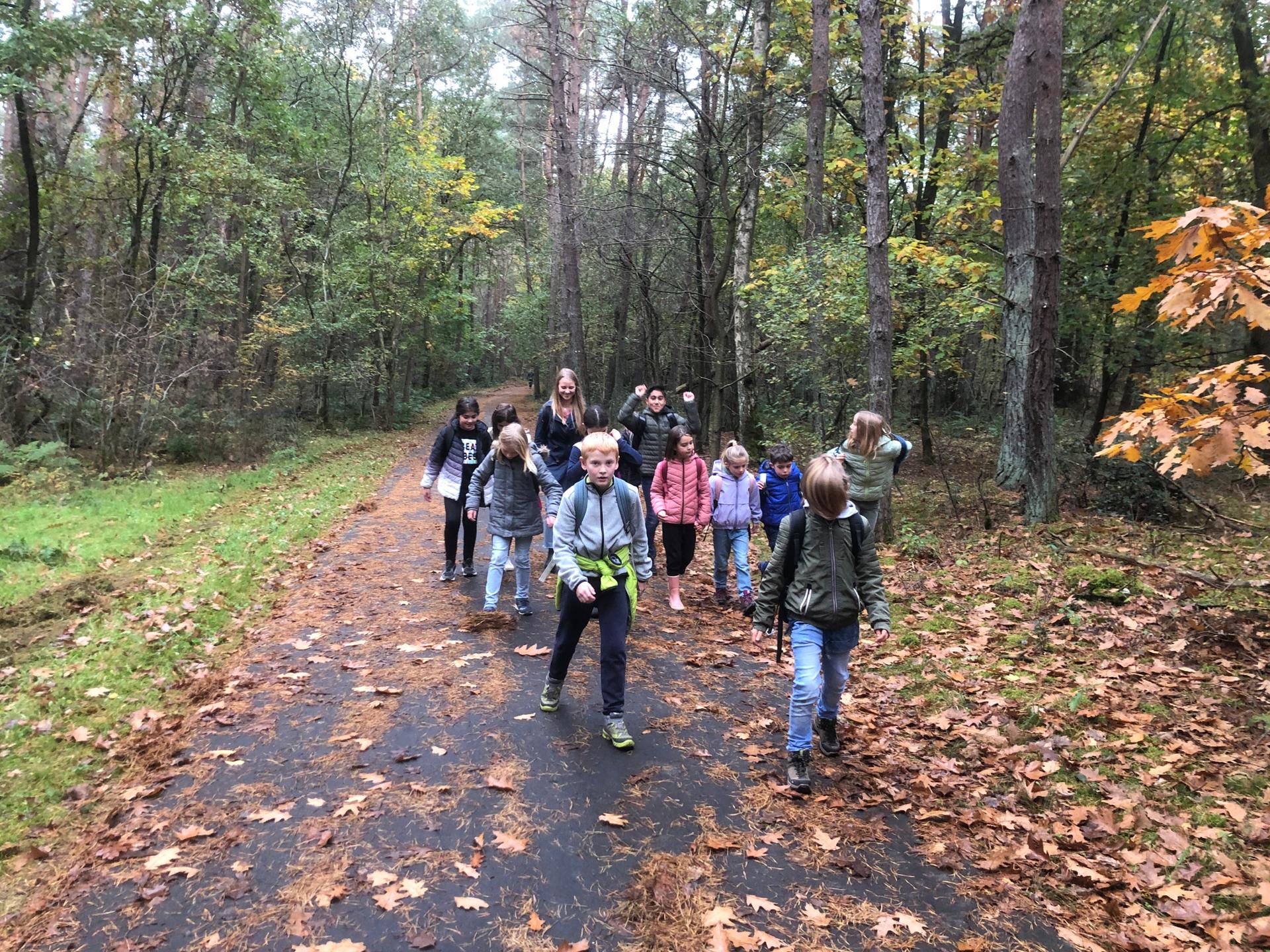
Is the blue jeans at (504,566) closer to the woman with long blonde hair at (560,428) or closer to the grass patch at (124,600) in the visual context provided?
the woman with long blonde hair at (560,428)

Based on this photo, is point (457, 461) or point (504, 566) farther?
point (457, 461)

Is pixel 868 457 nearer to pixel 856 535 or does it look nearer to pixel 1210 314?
pixel 856 535

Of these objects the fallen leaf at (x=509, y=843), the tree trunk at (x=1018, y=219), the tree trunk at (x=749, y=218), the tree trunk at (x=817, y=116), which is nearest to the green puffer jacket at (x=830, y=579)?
the fallen leaf at (x=509, y=843)

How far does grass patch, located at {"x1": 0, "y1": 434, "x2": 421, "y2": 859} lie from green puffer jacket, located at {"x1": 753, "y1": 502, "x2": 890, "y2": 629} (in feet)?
14.4

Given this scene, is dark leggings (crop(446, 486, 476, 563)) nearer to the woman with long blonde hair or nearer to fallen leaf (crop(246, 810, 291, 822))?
the woman with long blonde hair

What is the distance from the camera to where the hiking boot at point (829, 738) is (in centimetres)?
477

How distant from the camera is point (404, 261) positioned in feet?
77.9

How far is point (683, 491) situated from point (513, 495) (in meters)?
1.76

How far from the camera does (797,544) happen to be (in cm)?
443

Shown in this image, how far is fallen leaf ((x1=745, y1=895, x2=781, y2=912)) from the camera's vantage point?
10.9 ft

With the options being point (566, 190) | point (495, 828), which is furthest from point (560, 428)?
point (566, 190)

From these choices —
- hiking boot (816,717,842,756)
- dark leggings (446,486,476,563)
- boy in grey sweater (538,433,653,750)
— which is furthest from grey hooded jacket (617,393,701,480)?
hiking boot (816,717,842,756)

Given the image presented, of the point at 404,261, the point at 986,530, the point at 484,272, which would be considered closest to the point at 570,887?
the point at 986,530

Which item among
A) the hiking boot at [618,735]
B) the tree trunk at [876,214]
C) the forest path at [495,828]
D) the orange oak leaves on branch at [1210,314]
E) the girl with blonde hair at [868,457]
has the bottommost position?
the forest path at [495,828]
